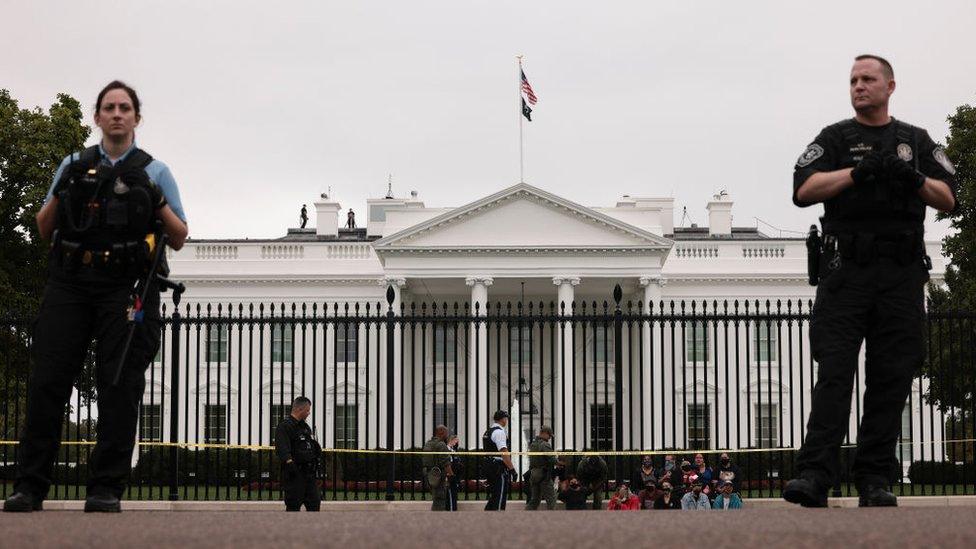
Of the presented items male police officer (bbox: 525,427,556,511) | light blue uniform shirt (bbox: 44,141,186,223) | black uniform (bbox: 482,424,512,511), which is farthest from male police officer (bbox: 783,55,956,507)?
male police officer (bbox: 525,427,556,511)

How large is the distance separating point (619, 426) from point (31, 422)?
31.3 ft

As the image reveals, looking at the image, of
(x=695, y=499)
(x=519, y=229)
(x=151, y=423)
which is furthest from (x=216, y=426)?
(x=519, y=229)

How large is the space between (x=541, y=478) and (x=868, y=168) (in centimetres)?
1139

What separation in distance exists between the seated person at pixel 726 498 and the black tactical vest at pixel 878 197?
32.6 feet

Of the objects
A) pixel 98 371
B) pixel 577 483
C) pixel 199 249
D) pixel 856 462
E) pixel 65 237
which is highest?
pixel 199 249

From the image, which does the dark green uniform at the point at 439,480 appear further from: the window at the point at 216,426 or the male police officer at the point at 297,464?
the male police officer at the point at 297,464

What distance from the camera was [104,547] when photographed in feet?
12.3

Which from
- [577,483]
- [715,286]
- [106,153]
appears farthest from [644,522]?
[715,286]

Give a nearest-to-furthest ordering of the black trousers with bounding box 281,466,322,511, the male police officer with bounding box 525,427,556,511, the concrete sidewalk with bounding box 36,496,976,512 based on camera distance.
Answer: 1. the black trousers with bounding box 281,466,322,511
2. the concrete sidewalk with bounding box 36,496,976,512
3. the male police officer with bounding box 525,427,556,511

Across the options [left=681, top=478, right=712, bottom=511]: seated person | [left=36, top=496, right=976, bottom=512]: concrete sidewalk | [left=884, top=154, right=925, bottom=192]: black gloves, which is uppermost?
[left=884, top=154, right=925, bottom=192]: black gloves

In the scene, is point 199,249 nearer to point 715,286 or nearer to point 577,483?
point 715,286

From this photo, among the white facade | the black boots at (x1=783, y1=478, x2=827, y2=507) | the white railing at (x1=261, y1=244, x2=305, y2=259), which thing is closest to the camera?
the black boots at (x1=783, y1=478, x2=827, y2=507)

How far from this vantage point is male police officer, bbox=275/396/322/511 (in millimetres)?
12117

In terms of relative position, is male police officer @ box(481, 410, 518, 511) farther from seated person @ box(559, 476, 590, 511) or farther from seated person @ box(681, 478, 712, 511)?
seated person @ box(681, 478, 712, 511)
